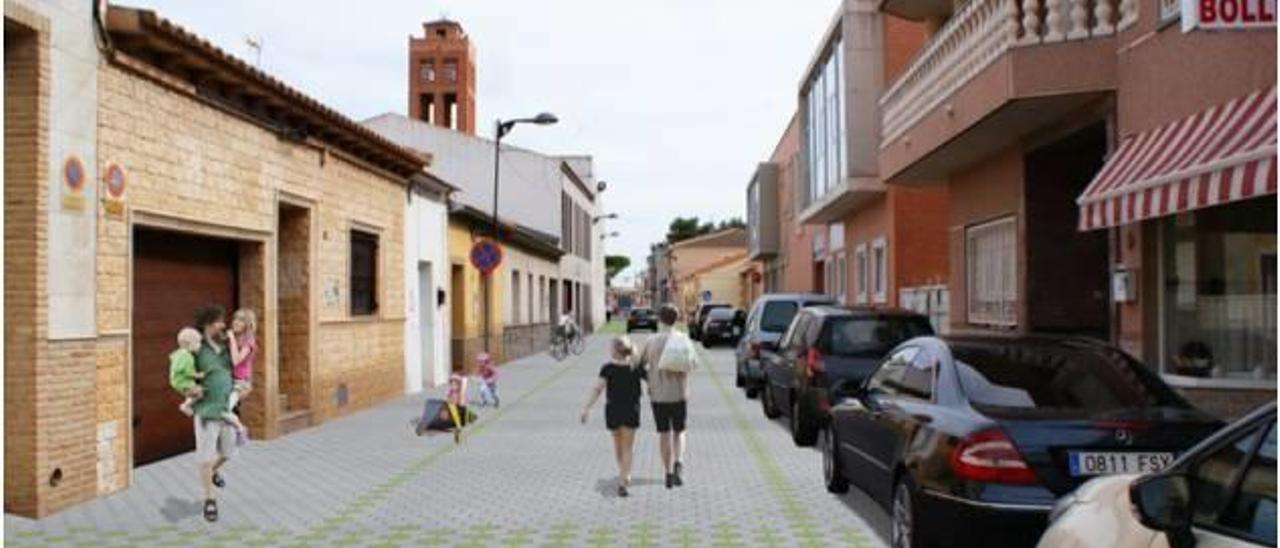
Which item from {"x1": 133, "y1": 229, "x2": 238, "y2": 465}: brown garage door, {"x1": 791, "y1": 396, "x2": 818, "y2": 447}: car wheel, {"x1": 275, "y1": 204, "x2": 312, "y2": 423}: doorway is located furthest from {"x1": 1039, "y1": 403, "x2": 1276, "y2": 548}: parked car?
{"x1": 275, "y1": 204, "x2": 312, "y2": 423}: doorway

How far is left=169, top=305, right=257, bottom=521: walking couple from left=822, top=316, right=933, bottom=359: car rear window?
5.91 m

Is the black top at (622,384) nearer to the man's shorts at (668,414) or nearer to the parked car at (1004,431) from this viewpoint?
the man's shorts at (668,414)

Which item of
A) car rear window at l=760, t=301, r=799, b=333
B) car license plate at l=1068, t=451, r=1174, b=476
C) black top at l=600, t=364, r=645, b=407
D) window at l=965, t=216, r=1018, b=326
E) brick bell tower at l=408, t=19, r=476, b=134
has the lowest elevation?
car license plate at l=1068, t=451, r=1174, b=476

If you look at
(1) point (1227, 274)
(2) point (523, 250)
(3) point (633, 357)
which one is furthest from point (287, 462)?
(2) point (523, 250)

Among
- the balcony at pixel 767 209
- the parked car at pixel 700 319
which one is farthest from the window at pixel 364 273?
the balcony at pixel 767 209

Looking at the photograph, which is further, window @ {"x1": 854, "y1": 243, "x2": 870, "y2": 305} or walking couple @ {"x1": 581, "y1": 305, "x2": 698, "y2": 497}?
window @ {"x1": 854, "y1": 243, "x2": 870, "y2": 305}

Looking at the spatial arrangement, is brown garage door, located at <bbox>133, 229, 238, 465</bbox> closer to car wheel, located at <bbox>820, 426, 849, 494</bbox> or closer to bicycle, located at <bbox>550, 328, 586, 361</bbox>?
car wheel, located at <bbox>820, 426, 849, 494</bbox>

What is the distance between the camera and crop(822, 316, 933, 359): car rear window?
12.3 meters

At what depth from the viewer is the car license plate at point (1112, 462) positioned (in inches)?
232

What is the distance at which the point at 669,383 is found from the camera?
32.3 feet

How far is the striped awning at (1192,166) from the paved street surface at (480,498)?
2983 mm

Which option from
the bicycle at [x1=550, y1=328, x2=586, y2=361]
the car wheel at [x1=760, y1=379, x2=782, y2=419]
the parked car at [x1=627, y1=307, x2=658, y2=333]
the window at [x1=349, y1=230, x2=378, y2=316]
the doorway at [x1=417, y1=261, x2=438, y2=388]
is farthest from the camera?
the parked car at [x1=627, y1=307, x2=658, y2=333]

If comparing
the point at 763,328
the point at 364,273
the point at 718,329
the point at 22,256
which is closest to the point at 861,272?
the point at 763,328

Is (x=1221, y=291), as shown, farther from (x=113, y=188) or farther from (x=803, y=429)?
(x=113, y=188)
